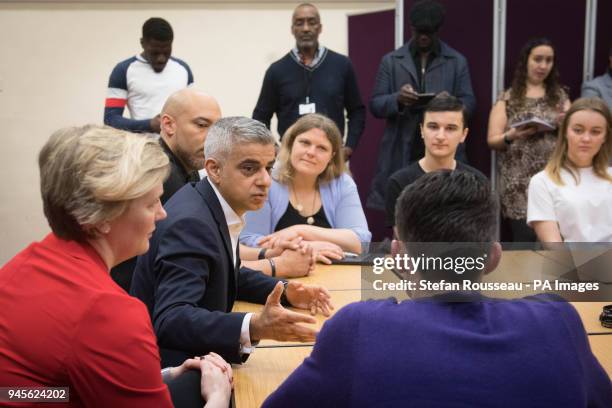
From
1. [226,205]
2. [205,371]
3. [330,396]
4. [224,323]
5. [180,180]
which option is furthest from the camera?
[180,180]

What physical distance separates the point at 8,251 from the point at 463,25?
4004mm

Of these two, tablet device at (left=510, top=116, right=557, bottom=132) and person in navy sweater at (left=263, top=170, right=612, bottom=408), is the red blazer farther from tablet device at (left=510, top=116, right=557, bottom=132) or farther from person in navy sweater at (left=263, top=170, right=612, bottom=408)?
tablet device at (left=510, top=116, right=557, bottom=132)

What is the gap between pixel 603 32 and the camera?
4.75 metres

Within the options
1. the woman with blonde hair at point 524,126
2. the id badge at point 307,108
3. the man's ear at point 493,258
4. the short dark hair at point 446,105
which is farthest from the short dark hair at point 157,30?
the man's ear at point 493,258

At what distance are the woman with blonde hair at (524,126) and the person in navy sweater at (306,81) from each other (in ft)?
3.11

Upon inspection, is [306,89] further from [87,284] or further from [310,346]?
[87,284]

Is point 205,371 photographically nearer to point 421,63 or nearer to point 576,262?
point 576,262

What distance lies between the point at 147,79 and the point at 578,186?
263 centimetres

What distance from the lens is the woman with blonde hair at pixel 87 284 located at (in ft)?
4.11

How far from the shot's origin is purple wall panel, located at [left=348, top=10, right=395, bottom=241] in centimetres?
558

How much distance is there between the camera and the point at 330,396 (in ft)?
3.91

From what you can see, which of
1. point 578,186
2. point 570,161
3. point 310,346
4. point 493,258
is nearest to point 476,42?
point 570,161

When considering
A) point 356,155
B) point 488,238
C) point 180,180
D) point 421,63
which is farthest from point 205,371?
point 356,155

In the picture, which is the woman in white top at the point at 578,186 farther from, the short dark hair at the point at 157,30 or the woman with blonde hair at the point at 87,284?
the short dark hair at the point at 157,30
